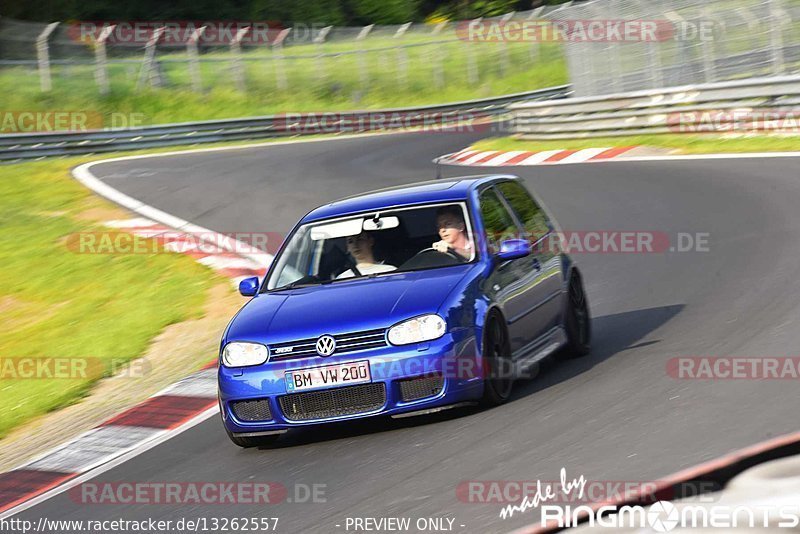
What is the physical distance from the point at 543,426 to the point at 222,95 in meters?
36.1

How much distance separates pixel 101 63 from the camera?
39031mm

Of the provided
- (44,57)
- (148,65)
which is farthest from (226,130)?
(148,65)

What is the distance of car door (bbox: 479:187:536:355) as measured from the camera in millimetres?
8203

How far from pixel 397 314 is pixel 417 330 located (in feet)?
0.49

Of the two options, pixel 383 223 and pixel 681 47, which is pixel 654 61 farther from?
pixel 383 223

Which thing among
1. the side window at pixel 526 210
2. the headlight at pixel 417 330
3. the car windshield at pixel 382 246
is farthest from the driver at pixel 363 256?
the side window at pixel 526 210

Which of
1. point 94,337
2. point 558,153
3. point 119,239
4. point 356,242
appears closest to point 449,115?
point 558,153

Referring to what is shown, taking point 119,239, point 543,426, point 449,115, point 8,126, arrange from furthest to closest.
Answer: point 449,115
point 8,126
point 119,239
point 543,426

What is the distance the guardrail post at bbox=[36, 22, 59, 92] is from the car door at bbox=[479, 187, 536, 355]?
29640 mm

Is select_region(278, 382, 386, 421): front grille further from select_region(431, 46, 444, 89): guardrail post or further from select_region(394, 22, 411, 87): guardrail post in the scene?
select_region(431, 46, 444, 89): guardrail post

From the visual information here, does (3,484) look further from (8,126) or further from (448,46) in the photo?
(448,46)

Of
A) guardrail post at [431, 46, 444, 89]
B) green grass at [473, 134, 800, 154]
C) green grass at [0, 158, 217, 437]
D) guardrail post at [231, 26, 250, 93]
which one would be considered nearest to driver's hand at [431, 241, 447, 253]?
green grass at [0, 158, 217, 437]

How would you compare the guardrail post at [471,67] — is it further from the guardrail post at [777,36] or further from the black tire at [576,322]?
the black tire at [576,322]

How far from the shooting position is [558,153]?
2412cm
